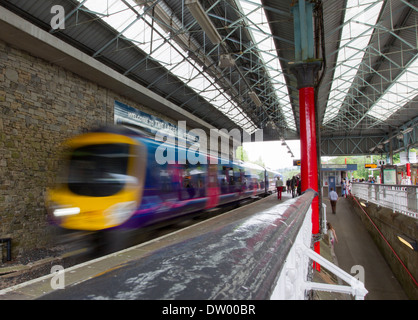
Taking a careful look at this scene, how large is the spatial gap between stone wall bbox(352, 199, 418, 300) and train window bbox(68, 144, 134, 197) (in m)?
7.54

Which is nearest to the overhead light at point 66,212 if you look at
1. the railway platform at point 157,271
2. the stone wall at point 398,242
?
the railway platform at point 157,271

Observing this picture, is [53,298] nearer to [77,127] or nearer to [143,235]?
[143,235]

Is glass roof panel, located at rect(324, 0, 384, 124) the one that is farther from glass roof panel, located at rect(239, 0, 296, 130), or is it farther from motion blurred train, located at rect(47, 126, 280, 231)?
motion blurred train, located at rect(47, 126, 280, 231)

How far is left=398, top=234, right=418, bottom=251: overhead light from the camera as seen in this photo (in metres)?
6.70

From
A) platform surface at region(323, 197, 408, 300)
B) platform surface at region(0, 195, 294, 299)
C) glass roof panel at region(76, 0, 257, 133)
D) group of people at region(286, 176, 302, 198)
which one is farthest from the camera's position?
group of people at region(286, 176, 302, 198)

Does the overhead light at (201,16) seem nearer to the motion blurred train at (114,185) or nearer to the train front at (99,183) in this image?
the motion blurred train at (114,185)

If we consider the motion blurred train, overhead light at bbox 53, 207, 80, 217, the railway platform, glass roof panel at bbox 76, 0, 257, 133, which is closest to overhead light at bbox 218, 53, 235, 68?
glass roof panel at bbox 76, 0, 257, 133

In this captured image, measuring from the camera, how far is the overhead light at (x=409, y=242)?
6.70 m

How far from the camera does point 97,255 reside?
203 inches

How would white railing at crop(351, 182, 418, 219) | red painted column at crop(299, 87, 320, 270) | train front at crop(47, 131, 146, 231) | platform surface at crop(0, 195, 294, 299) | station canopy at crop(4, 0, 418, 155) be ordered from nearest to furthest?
platform surface at crop(0, 195, 294, 299) < train front at crop(47, 131, 146, 231) < red painted column at crop(299, 87, 320, 270) < white railing at crop(351, 182, 418, 219) < station canopy at crop(4, 0, 418, 155)

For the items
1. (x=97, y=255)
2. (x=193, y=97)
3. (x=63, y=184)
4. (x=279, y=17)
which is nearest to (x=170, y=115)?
(x=193, y=97)

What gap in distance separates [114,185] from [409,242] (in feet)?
25.2

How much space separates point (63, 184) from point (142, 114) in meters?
9.71

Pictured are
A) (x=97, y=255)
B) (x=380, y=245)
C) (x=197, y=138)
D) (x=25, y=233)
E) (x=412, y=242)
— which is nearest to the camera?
(x=97, y=255)
